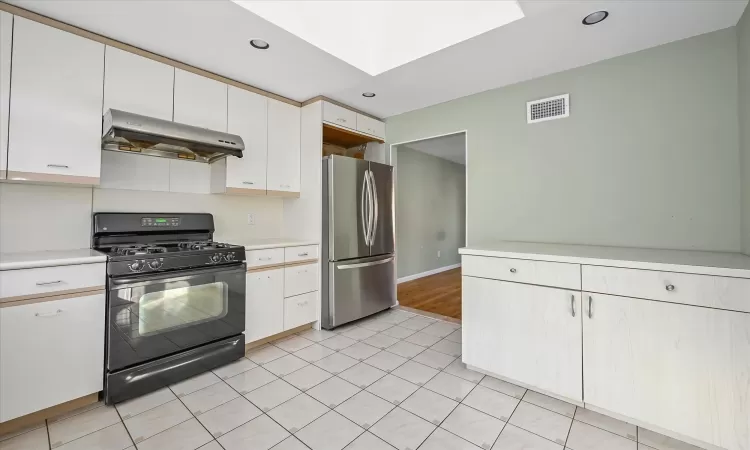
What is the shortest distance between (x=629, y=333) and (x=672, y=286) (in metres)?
0.32

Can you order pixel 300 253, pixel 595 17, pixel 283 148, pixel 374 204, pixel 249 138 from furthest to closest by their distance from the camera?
pixel 374 204 → pixel 283 148 → pixel 300 253 → pixel 249 138 → pixel 595 17

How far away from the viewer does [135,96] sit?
7.24ft

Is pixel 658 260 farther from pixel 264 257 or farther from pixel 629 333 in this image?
pixel 264 257

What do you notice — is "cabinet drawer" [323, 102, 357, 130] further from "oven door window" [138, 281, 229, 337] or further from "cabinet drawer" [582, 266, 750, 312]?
"cabinet drawer" [582, 266, 750, 312]

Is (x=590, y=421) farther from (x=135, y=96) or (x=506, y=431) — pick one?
(x=135, y=96)

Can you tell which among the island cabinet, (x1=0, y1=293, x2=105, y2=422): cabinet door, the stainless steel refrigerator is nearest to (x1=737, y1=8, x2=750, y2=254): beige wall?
the island cabinet

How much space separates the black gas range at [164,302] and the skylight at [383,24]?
5.57 feet

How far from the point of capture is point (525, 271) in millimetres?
1989

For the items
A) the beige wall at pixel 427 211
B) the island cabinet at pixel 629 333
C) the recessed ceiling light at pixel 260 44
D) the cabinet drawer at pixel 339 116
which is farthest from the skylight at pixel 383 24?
the beige wall at pixel 427 211

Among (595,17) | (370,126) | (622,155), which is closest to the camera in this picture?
(595,17)

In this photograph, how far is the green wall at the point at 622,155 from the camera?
2.01m

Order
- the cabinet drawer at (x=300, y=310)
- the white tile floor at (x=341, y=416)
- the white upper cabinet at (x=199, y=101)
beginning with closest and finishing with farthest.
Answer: the white tile floor at (x=341, y=416) < the white upper cabinet at (x=199, y=101) < the cabinet drawer at (x=300, y=310)

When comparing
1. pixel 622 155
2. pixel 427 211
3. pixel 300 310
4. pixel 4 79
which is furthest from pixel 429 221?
pixel 4 79

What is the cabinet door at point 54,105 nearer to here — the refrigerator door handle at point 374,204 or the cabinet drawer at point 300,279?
the cabinet drawer at point 300,279
